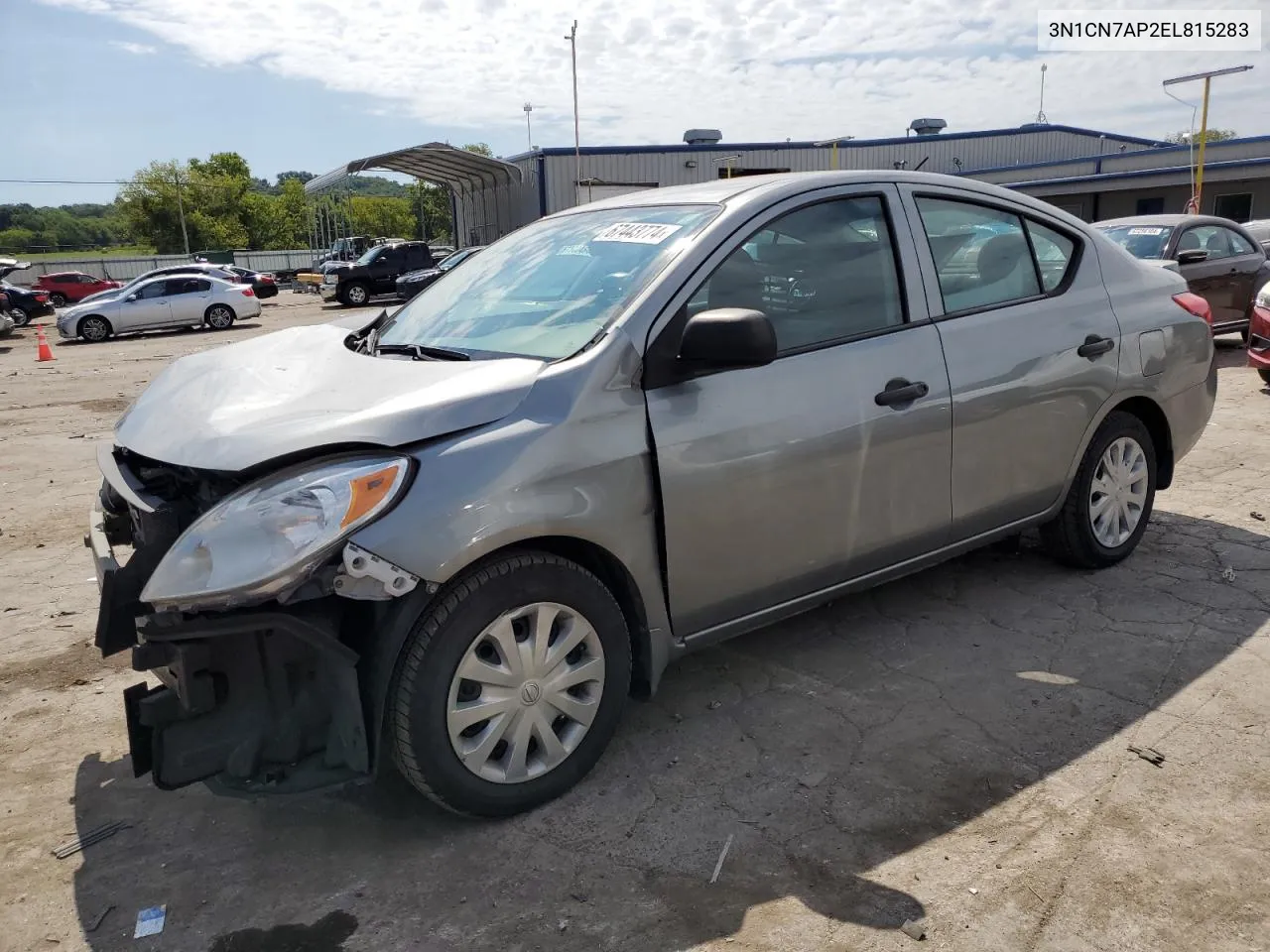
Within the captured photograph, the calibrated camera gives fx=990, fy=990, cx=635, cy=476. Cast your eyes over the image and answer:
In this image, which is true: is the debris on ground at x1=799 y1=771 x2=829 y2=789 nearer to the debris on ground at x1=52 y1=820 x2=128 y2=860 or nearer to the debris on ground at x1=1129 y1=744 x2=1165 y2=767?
the debris on ground at x1=1129 y1=744 x2=1165 y2=767

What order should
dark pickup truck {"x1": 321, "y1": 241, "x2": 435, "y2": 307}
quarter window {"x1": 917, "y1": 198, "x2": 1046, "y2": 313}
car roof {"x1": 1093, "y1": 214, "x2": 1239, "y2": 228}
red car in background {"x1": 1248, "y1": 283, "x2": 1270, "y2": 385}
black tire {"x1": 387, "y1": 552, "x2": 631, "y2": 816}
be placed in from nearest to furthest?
1. black tire {"x1": 387, "y1": 552, "x2": 631, "y2": 816}
2. quarter window {"x1": 917, "y1": 198, "x2": 1046, "y2": 313}
3. red car in background {"x1": 1248, "y1": 283, "x2": 1270, "y2": 385}
4. car roof {"x1": 1093, "y1": 214, "x2": 1239, "y2": 228}
5. dark pickup truck {"x1": 321, "y1": 241, "x2": 435, "y2": 307}

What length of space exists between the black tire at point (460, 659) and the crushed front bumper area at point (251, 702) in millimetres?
133

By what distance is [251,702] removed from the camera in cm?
262

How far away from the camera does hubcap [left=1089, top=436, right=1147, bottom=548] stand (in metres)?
4.47

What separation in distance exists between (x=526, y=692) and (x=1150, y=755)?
1.97m

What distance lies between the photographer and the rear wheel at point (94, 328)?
2247 cm

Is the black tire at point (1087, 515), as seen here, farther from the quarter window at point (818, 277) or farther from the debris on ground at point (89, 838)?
the debris on ground at point (89, 838)

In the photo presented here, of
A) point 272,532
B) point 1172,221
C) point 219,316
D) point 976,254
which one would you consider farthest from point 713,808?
point 219,316

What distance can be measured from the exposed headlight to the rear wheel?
23.2 m

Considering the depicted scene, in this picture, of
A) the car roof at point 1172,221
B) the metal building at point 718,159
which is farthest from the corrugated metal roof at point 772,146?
the car roof at point 1172,221

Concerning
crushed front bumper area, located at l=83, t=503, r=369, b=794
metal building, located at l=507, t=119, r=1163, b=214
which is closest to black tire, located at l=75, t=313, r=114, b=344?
metal building, located at l=507, t=119, r=1163, b=214

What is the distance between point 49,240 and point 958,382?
121m

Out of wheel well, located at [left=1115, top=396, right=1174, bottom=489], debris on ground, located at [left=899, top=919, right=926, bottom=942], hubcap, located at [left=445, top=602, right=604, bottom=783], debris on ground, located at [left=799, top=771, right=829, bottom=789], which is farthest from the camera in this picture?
wheel well, located at [left=1115, top=396, right=1174, bottom=489]

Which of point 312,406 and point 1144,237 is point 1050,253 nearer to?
point 312,406
